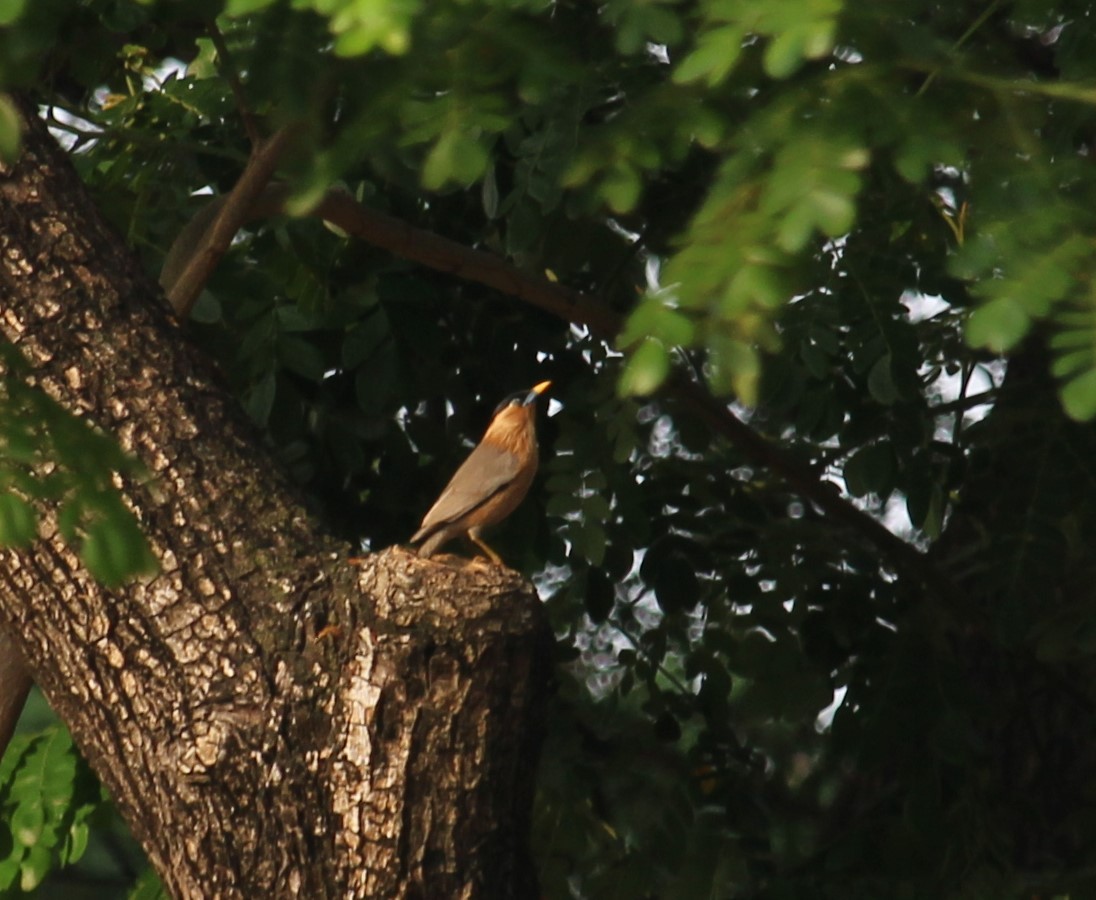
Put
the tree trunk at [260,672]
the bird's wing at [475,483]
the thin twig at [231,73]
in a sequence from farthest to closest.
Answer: the bird's wing at [475,483]
the tree trunk at [260,672]
the thin twig at [231,73]

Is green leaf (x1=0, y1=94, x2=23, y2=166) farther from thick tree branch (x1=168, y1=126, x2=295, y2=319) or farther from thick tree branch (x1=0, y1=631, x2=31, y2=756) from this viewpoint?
thick tree branch (x1=0, y1=631, x2=31, y2=756)

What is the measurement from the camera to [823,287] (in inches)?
161

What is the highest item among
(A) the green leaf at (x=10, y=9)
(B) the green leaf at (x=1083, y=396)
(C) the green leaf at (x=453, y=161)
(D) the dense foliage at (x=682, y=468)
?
(A) the green leaf at (x=10, y=9)

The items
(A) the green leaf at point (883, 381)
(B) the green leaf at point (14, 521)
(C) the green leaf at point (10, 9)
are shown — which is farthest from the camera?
(A) the green leaf at point (883, 381)

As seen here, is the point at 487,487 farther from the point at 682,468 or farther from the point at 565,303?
the point at 682,468

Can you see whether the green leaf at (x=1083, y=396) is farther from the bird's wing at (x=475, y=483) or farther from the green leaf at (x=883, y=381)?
the bird's wing at (x=475, y=483)

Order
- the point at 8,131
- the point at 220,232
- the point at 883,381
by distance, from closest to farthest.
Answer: the point at 8,131
the point at 220,232
the point at 883,381

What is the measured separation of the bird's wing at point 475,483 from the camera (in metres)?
4.17

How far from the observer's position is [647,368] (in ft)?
5.99

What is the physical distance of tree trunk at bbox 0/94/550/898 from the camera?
9.69ft

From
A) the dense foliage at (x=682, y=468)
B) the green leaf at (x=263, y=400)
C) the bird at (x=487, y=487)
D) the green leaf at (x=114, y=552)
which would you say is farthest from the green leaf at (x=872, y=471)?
the green leaf at (x=114, y=552)

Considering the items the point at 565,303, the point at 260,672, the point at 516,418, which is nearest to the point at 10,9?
the point at 260,672

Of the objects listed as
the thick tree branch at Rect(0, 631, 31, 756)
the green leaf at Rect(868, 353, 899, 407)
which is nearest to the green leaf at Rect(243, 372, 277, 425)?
the thick tree branch at Rect(0, 631, 31, 756)

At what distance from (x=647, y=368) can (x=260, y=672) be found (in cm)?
147
